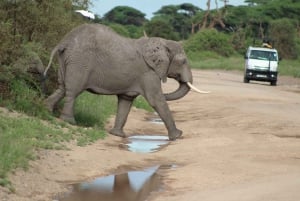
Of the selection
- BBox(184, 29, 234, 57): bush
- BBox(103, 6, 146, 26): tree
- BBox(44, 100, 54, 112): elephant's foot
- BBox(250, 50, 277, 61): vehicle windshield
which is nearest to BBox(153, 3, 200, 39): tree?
BBox(103, 6, 146, 26): tree

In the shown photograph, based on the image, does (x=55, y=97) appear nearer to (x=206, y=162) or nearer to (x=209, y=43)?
(x=206, y=162)

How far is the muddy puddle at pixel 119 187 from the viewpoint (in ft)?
32.2

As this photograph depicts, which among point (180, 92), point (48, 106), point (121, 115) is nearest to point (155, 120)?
point (180, 92)

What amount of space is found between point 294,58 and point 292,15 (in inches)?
611

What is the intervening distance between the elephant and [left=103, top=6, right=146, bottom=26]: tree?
84.4 metres

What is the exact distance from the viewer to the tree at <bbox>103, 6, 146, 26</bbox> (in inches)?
3962

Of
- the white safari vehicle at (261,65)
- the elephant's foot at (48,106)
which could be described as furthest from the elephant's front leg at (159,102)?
the white safari vehicle at (261,65)

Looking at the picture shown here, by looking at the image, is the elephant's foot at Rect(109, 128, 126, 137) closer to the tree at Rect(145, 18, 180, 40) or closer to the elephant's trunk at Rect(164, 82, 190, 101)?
the elephant's trunk at Rect(164, 82, 190, 101)

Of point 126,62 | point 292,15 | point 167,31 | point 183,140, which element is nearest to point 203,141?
point 183,140

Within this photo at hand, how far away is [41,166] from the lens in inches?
427

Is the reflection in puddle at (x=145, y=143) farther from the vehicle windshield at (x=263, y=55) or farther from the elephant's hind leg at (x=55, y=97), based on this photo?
the vehicle windshield at (x=263, y=55)

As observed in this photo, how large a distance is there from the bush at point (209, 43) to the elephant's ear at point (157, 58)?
5338 cm

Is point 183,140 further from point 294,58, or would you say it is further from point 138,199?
point 294,58

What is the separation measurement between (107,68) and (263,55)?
24.9m
